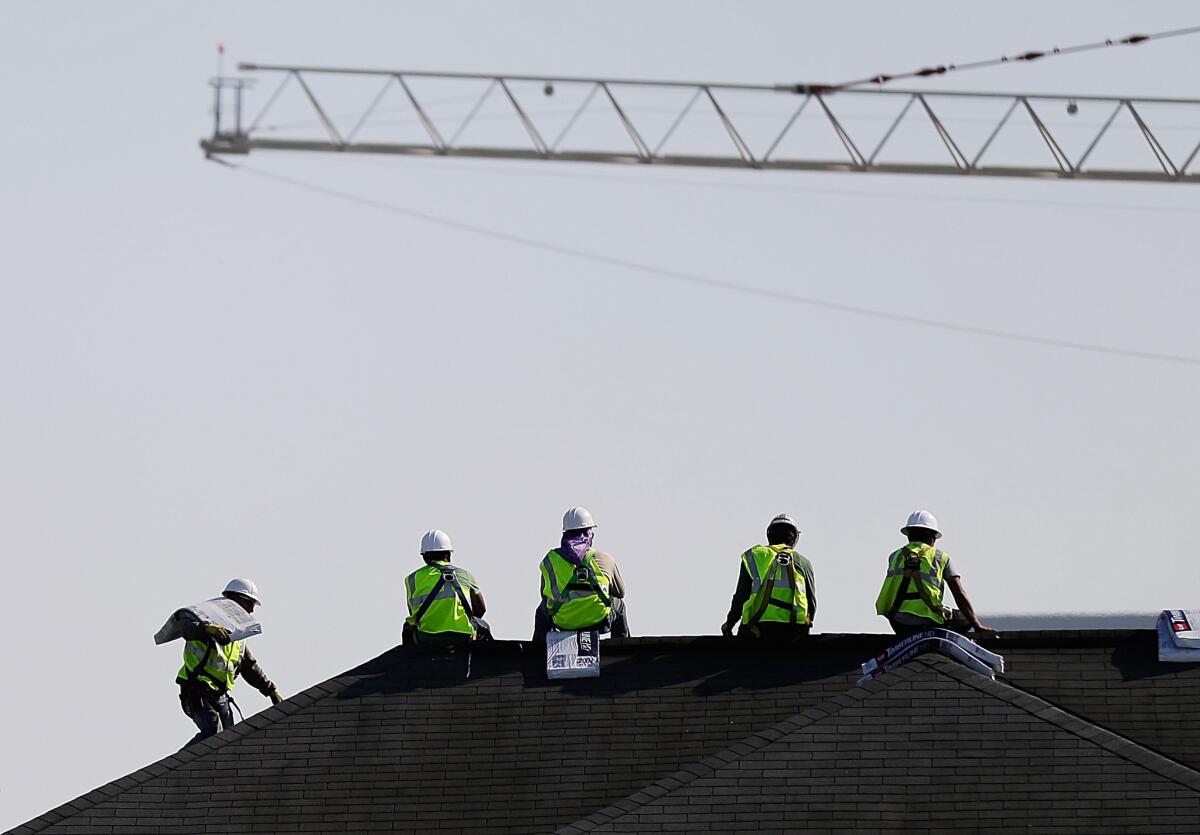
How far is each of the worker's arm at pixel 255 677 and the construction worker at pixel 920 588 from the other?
673 cm

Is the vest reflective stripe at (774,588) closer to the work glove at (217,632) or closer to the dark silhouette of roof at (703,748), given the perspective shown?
the dark silhouette of roof at (703,748)

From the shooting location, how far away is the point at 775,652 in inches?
973

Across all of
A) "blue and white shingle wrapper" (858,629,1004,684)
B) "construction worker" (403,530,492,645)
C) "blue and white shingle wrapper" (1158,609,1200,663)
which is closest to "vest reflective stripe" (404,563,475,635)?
"construction worker" (403,530,492,645)

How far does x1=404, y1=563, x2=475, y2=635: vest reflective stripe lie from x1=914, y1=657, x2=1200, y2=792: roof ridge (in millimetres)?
5019

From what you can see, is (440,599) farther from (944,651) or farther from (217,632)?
(944,651)

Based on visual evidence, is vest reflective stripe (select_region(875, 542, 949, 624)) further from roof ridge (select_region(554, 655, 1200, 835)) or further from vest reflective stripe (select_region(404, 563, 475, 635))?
vest reflective stripe (select_region(404, 563, 475, 635))

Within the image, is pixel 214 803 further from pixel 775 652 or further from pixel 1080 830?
pixel 1080 830

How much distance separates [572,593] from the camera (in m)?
24.4

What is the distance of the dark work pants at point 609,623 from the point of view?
24609 mm

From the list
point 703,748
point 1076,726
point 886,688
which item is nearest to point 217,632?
point 703,748

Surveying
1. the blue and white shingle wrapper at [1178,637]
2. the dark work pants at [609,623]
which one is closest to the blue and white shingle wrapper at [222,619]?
the dark work pants at [609,623]

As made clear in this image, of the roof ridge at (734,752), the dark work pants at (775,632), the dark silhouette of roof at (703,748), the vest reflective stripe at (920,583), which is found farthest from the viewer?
the dark work pants at (775,632)

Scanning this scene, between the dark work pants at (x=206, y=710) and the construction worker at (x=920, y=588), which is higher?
the construction worker at (x=920, y=588)

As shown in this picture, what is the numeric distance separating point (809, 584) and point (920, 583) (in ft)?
4.27
